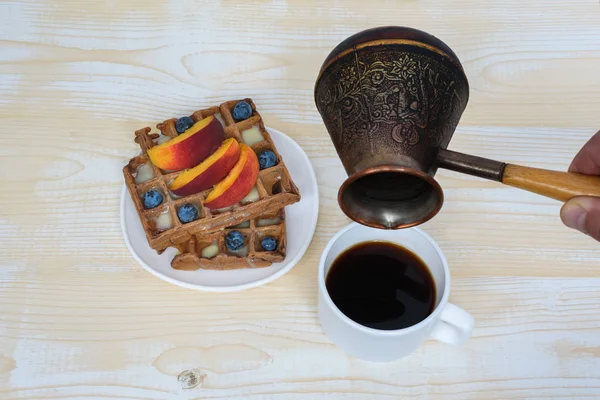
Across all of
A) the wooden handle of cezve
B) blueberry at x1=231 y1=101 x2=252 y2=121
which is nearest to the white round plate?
blueberry at x1=231 y1=101 x2=252 y2=121

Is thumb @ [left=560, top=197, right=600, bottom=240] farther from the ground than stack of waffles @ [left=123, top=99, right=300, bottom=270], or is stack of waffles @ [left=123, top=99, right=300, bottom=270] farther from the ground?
thumb @ [left=560, top=197, right=600, bottom=240]

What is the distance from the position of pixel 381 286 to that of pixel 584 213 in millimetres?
332

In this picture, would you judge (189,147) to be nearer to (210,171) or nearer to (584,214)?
(210,171)

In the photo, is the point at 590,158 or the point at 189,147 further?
the point at 189,147

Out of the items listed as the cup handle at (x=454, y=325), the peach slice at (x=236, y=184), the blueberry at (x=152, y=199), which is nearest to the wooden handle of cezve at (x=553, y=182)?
the cup handle at (x=454, y=325)

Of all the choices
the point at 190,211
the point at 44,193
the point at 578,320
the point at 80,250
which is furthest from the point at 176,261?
the point at 578,320

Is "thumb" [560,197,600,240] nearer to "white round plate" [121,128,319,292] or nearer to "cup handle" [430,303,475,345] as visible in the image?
"cup handle" [430,303,475,345]

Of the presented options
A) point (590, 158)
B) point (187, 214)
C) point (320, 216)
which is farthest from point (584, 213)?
point (187, 214)

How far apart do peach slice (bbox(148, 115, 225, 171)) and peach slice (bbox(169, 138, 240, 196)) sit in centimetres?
2

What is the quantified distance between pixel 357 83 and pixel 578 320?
0.66m

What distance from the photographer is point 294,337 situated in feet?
3.36

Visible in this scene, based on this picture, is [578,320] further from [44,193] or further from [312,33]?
[44,193]

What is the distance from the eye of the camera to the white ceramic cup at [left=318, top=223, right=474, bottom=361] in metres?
0.82

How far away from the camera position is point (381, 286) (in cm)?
91
